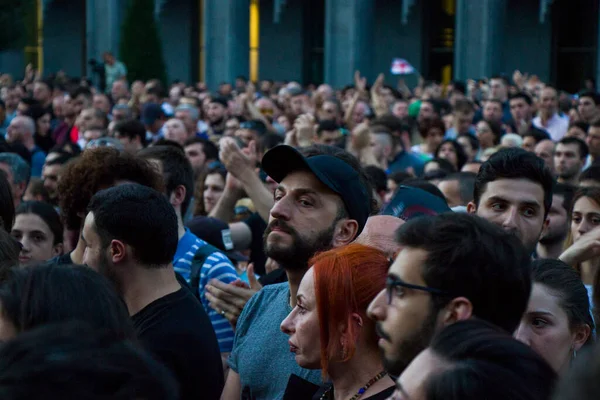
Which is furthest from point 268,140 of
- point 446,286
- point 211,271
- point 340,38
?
point 340,38

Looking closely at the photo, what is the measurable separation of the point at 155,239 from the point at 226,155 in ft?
6.79

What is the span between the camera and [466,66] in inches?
1064

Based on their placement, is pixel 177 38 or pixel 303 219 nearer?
pixel 303 219

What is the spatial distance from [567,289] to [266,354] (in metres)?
1.13

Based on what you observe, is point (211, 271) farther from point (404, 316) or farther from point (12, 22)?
point (12, 22)

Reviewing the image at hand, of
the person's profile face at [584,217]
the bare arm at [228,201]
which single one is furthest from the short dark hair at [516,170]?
the bare arm at [228,201]

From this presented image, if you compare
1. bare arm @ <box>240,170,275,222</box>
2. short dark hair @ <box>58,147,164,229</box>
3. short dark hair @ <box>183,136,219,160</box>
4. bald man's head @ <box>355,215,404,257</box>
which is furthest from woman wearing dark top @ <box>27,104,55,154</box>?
bald man's head @ <box>355,215,404,257</box>

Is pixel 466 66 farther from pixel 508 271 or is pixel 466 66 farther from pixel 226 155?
pixel 508 271

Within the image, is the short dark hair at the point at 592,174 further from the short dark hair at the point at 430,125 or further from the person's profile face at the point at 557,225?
the short dark hair at the point at 430,125

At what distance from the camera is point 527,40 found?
93.5ft

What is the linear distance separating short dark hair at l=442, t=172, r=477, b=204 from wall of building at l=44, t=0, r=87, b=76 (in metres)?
30.2

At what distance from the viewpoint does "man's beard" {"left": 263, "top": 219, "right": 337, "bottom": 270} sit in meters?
4.10

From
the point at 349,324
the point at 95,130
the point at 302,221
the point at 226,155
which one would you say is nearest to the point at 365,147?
the point at 95,130

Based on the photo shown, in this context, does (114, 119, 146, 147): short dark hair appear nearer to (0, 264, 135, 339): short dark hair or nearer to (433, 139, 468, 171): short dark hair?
(433, 139, 468, 171): short dark hair
